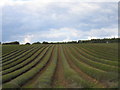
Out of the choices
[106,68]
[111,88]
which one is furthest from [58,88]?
[106,68]

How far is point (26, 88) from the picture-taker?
12633mm

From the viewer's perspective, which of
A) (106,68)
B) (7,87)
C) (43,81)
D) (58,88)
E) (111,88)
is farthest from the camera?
(106,68)

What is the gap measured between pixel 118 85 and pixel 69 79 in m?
5.14

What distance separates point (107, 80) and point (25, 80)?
9.17 m

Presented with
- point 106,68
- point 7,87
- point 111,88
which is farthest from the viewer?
point 106,68

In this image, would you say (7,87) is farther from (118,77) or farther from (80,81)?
(118,77)

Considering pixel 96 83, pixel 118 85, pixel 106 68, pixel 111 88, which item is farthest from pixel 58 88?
pixel 106 68

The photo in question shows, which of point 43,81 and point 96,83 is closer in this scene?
point 96,83

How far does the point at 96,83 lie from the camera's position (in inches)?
512

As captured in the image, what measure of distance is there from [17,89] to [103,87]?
27.2ft

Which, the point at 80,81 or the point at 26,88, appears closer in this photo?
the point at 26,88

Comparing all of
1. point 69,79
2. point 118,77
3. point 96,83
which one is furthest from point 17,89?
point 118,77

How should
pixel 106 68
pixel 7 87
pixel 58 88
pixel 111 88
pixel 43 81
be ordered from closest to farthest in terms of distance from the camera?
1. pixel 111 88
2. pixel 58 88
3. pixel 7 87
4. pixel 43 81
5. pixel 106 68

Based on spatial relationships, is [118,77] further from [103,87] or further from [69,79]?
[69,79]
